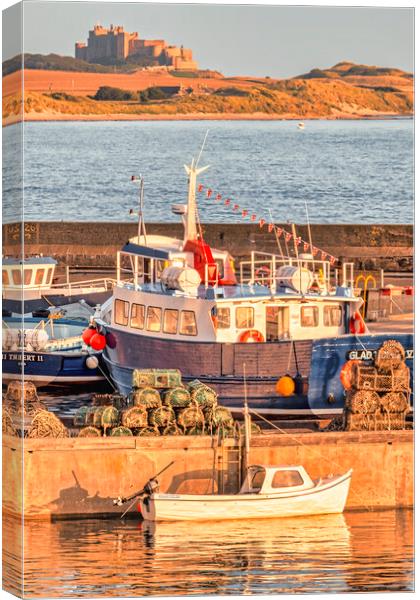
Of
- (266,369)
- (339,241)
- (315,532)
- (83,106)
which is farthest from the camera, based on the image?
(339,241)

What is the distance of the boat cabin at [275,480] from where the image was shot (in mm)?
29156

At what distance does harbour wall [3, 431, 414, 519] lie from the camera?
29016mm

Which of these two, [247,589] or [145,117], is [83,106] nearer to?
[145,117]

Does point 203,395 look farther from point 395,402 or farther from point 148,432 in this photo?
point 395,402

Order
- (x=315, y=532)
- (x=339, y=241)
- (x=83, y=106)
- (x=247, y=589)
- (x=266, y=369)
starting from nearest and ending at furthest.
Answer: (x=247, y=589), (x=315, y=532), (x=83, y=106), (x=266, y=369), (x=339, y=241)

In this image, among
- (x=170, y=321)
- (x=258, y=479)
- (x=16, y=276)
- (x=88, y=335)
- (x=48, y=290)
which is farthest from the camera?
(x=48, y=290)

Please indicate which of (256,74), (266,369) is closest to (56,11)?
(256,74)

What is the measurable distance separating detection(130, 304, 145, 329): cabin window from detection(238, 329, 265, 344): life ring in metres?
1.58

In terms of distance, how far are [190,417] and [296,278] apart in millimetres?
4611

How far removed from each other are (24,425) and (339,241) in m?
14.4

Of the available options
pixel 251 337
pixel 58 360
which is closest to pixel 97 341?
pixel 58 360

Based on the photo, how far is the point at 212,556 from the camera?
27.9 m

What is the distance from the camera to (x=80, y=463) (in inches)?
1151

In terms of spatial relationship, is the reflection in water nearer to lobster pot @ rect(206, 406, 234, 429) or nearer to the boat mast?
lobster pot @ rect(206, 406, 234, 429)
